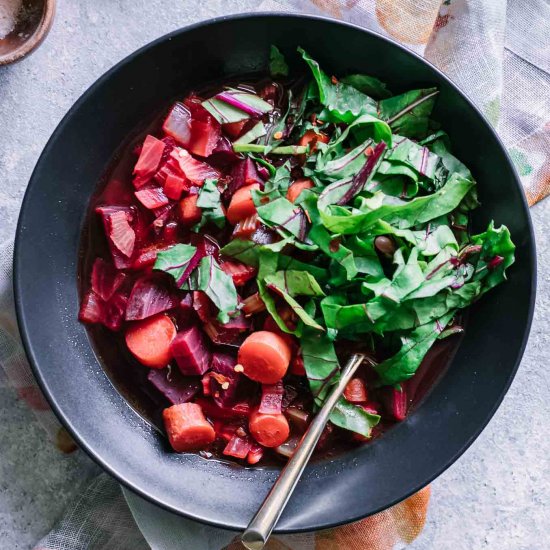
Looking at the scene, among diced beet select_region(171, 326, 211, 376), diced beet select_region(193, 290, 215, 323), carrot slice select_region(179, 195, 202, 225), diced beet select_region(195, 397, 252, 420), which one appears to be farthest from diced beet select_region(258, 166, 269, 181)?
diced beet select_region(195, 397, 252, 420)

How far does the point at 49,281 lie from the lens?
2.43 m

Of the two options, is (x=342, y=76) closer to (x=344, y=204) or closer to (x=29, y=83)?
(x=344, y=204)

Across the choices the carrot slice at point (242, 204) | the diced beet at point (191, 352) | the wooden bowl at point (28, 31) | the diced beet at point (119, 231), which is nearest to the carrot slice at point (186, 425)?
the diced beet at point (191, 352)

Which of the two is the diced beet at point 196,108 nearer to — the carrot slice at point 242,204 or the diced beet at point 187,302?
the carrot slice at point 242,204

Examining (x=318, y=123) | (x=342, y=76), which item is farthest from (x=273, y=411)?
(x=342, y=76)

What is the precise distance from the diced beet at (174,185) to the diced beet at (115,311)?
1.28 ft

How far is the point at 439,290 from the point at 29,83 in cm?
170

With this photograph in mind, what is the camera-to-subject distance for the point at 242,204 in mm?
2287

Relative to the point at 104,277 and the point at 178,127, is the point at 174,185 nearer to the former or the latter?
the point at 178,127

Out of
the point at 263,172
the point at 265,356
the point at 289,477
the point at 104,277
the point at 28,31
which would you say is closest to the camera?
the point at 289,477

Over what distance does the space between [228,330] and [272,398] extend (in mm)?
273

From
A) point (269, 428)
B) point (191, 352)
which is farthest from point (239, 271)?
point (269, 428)

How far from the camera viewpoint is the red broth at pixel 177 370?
2375mm

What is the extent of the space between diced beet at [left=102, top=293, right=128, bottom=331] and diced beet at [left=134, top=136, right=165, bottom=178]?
433 millimetres
